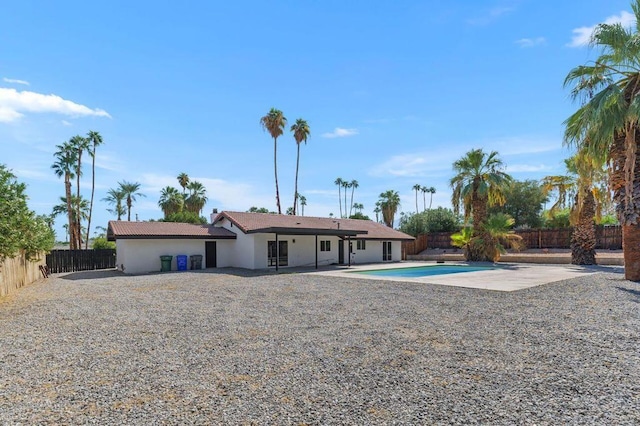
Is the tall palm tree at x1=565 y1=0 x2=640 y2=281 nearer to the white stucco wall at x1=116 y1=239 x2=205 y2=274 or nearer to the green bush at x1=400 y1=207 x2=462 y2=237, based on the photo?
the white stucco wall at x1=116 y1=239 x2=205 y2=274

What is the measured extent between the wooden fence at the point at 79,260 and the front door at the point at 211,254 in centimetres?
643

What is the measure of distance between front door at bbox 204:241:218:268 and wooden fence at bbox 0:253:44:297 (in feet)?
26.3

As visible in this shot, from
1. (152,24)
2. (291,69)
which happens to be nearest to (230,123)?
(291,69)

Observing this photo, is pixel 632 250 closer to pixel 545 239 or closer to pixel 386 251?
pixel 386 251

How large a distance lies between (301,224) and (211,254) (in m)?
6.19

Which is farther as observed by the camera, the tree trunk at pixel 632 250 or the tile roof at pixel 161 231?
the tile roof at pixel 161 231

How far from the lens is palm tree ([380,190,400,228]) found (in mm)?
58969

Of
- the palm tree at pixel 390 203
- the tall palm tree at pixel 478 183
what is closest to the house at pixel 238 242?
the tall palm tree at pixel 478 183

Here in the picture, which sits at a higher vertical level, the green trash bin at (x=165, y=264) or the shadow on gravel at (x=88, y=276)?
the green trash bin at (x=165, y=264)

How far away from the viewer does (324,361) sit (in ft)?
16.9

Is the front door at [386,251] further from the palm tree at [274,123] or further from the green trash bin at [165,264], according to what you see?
the green trash bin at [165,264]

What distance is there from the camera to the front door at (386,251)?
96.4 ft

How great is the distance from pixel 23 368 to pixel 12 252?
7394 millimetres

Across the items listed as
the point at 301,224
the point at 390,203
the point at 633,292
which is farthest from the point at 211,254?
the point at 390,203
